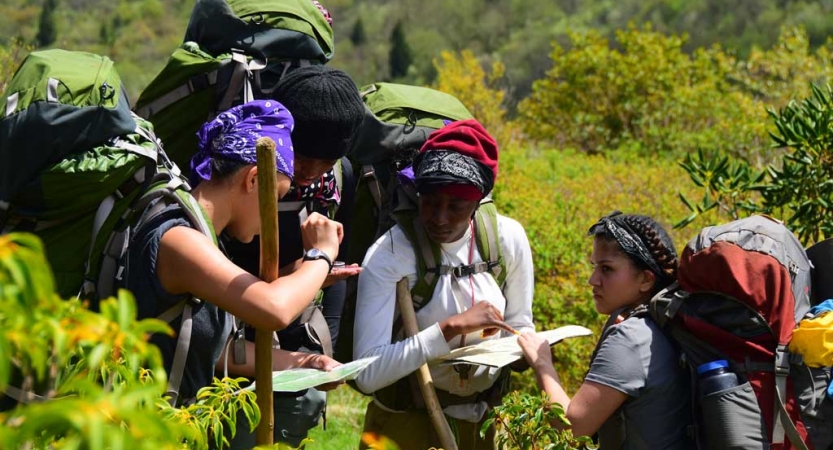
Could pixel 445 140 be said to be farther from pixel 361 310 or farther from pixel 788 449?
pixel 788 449

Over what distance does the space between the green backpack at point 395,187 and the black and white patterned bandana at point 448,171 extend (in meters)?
0.15

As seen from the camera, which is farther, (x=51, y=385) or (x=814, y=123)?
(x=814, y=123)

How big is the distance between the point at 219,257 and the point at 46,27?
38.1m

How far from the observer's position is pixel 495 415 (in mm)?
2598

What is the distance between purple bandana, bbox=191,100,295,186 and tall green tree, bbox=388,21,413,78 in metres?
48.4

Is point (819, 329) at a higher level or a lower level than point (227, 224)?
lower

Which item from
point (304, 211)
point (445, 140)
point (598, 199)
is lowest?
point (598, 199)

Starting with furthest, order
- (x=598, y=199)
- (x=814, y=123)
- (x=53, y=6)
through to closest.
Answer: (x=53, y=6) → (x=598, y=199) → (x=814, y=123)

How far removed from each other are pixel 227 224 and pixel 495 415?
0.84 metres

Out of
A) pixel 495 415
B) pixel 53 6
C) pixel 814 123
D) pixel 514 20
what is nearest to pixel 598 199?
pixel 814 123

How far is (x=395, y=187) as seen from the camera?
3.42m

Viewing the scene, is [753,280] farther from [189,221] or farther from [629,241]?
[189,221]

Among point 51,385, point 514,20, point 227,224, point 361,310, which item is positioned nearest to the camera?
point 51,385

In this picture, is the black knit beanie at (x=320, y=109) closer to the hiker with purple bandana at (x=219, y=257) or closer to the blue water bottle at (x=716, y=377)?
the hiker with purple bandana at (x=219, y=257)
